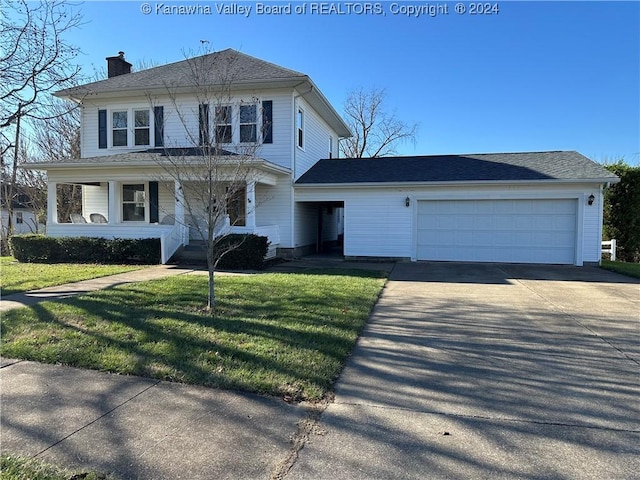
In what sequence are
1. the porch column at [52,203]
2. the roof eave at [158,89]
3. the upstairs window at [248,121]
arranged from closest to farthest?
1. the roof eave at [158,89]
2. the porch column at [52,203]
3. the upstairs window at [248,121]

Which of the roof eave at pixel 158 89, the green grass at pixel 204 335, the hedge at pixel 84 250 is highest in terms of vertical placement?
the roof eave at pixel 158 89

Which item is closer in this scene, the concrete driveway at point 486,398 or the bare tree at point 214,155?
the concrete driveway at point 486,398

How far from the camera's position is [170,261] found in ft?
44.0

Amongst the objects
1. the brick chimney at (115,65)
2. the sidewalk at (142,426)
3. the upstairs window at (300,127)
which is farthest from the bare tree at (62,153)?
the sidewalk at (142,426)

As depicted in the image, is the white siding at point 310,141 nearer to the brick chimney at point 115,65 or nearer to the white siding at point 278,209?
the white siding at point 278,209

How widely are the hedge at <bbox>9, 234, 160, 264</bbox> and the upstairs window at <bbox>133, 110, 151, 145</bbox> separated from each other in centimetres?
479

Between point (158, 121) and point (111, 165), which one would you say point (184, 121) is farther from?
point (111, 165)

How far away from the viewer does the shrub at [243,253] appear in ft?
40.2

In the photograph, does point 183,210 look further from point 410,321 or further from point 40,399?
point 40,399

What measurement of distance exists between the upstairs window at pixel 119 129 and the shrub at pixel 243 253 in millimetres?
7582

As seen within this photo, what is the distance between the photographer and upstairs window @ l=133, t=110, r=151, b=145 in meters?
16.5

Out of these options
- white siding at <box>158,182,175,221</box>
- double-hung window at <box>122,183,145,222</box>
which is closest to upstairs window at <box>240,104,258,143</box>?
white siding at <box>158,182,175,221</box>

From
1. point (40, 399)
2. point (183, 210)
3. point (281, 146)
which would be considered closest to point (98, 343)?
point (40, 399)

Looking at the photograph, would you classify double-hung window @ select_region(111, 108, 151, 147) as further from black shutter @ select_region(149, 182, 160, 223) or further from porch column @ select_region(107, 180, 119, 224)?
porch column @ select_region(107, 180, 119, 224)
